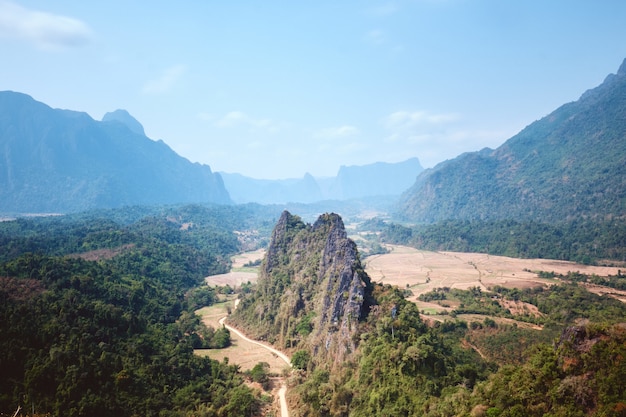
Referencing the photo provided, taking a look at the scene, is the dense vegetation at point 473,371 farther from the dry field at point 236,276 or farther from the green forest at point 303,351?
the dry field at point 236,276

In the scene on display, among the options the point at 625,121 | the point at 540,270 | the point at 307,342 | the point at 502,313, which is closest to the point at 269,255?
the point at 307,342

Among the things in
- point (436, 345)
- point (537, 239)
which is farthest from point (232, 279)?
point (537, 239)

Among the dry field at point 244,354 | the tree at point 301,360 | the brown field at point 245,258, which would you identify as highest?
the tree at point 301,360

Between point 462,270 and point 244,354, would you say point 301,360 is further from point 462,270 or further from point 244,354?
point 462,270

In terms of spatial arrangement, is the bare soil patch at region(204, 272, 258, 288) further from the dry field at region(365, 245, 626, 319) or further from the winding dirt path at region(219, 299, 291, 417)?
the dry field at region(365, 245, 626, 319)

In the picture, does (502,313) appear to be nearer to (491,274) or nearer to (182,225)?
(491,274)

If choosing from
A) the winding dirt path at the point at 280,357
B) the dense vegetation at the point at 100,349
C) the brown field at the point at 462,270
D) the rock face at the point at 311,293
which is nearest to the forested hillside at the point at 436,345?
the rock face at the point at 311,293
